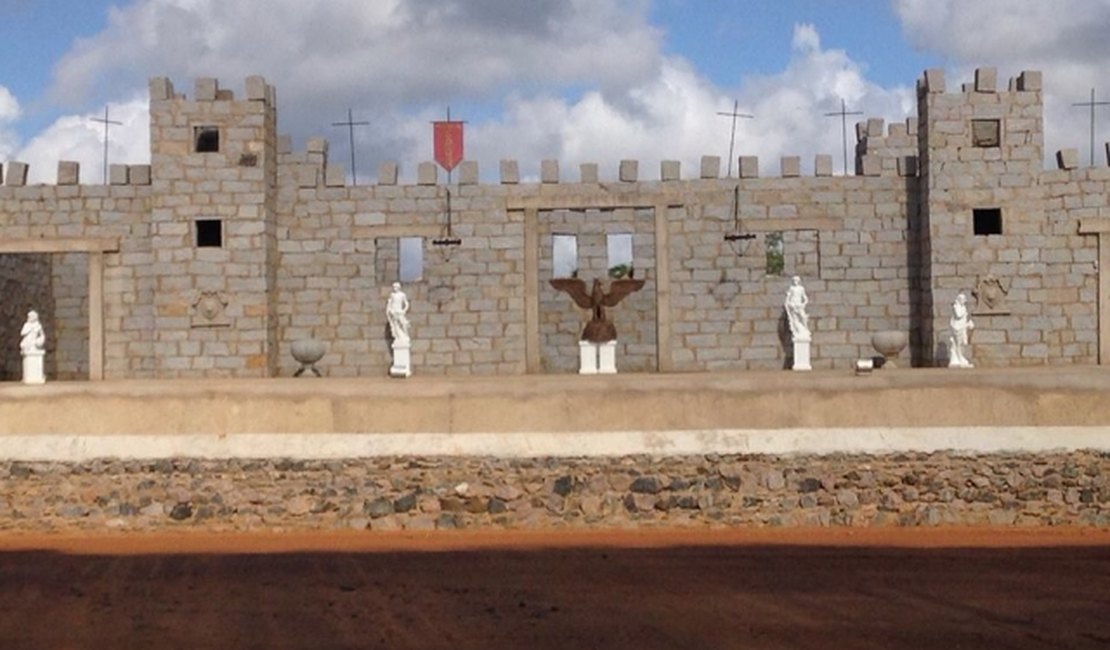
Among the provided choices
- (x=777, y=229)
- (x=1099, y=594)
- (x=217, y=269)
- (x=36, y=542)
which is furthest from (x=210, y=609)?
(x=777, y=229)

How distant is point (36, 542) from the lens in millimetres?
12422

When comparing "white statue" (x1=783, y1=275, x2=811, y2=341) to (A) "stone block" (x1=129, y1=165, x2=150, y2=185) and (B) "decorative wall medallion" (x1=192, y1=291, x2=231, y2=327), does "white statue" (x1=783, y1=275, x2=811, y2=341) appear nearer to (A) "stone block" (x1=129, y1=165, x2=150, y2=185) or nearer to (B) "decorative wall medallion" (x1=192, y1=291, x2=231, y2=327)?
(B) "decorative wall medallion" (x1=192, y1=291, x2=231, y2=327)

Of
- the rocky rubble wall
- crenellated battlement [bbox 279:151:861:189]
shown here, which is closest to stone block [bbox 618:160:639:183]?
crenellated battlement [bbox 279:151:861:189]

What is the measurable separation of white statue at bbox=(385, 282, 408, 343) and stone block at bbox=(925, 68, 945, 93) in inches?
377

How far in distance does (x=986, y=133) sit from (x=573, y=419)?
13368 millimetres

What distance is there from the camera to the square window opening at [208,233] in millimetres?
23781

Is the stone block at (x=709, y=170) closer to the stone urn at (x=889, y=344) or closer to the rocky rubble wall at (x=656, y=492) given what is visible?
the stone urn at (x=889, y=344)

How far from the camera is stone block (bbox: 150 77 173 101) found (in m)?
23.8

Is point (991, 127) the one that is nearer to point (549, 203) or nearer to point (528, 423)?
point (549, 203)

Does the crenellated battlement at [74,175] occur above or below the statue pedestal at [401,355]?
above

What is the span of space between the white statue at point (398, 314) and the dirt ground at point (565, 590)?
36.1 feet

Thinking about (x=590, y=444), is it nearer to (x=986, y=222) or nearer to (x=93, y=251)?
(x=986, y=222)

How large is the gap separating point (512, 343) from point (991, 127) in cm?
895

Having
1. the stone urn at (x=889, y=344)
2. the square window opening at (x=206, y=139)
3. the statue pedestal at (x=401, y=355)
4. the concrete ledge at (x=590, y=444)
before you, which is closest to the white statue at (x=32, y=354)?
the square window opening at (x=206, y=139)
